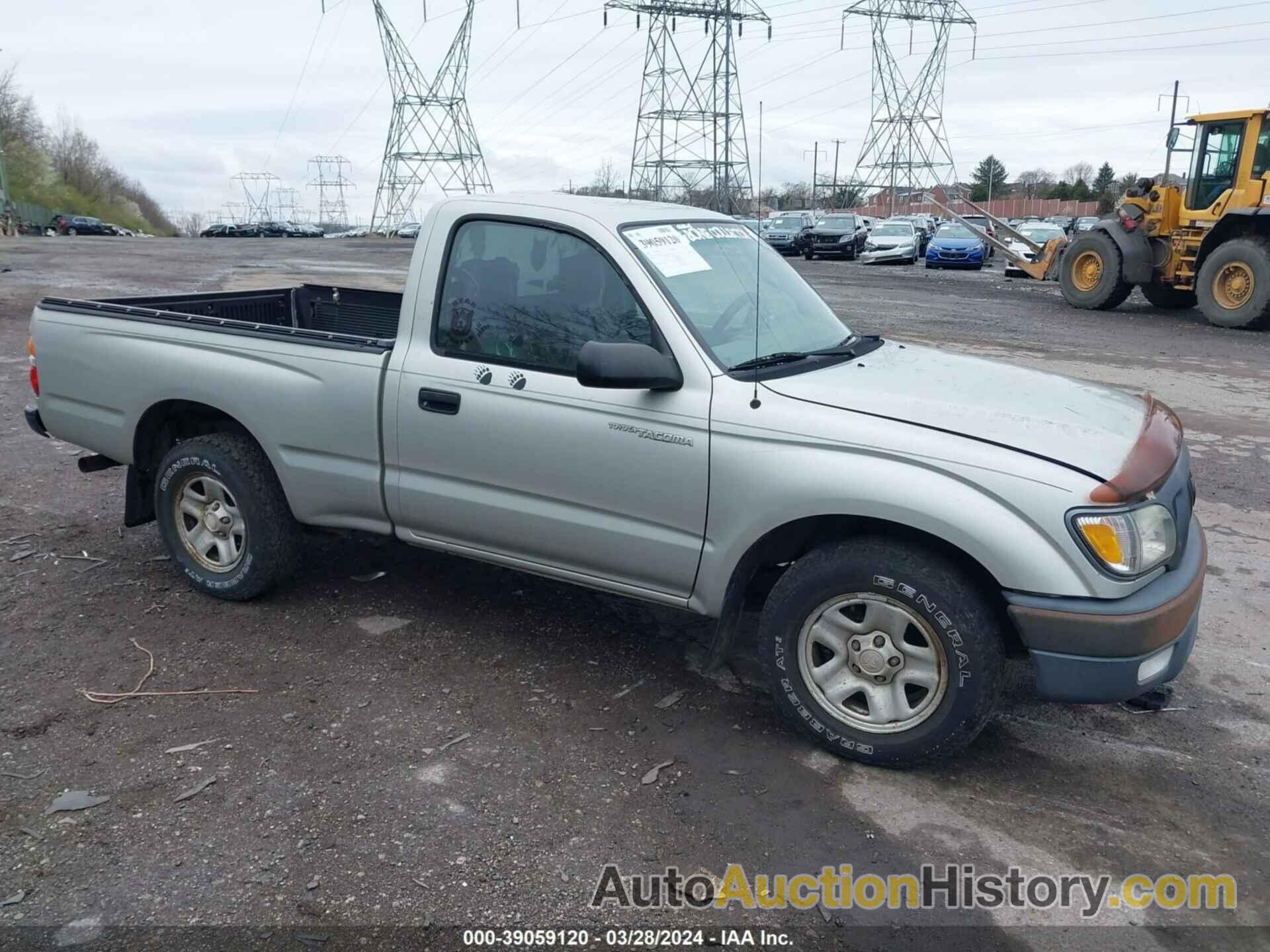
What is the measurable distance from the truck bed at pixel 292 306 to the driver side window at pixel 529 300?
1246mm

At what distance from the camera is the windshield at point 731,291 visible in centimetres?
386

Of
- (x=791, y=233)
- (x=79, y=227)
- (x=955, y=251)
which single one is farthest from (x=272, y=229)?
(x=955, y=251)

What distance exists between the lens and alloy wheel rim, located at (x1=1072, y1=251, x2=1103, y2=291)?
61.1 feet

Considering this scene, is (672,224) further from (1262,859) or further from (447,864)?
(1262,859)

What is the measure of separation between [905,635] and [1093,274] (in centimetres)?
1753

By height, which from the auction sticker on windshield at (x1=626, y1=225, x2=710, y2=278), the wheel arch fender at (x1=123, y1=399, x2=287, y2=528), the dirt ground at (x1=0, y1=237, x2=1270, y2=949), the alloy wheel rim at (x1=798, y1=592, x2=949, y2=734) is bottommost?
the dirt ground at (x1=0, y1=237, x2=1270, y2=949)

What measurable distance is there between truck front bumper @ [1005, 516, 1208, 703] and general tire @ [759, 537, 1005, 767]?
0.50 ft

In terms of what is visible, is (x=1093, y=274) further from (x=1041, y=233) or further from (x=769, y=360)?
(x=769, y=360)

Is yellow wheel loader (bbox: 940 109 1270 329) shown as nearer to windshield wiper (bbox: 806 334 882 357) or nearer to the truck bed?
the truck bed

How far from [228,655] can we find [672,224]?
2.62 metres

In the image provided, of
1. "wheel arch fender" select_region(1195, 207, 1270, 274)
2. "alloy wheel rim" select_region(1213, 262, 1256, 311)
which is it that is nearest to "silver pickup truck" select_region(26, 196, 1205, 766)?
"alloy wheel rim" select_region(1213, 262, 1256, 311)

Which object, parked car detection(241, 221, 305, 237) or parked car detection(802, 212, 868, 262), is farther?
parked car detection(241, 221, 305, 237)

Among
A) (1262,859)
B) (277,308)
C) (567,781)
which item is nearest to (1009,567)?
(1262,859)

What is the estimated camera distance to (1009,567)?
10.4 feet
